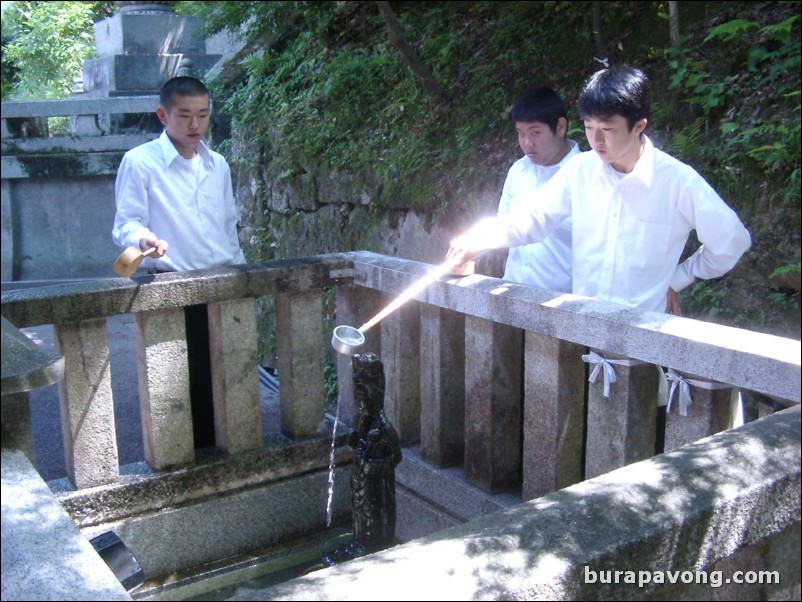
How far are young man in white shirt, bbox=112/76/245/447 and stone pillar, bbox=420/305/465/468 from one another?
107cm

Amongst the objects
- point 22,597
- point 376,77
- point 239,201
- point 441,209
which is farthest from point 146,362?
point 239,201

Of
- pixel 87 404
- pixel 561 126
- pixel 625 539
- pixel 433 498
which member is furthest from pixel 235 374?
pixel 625 539

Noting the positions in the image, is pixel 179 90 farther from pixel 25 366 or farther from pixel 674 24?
pixel 674 24

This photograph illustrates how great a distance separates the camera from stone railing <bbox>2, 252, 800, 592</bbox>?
2809 mm

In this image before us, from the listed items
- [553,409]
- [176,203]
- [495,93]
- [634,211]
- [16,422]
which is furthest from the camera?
[495,93]

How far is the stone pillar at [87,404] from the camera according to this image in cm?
328

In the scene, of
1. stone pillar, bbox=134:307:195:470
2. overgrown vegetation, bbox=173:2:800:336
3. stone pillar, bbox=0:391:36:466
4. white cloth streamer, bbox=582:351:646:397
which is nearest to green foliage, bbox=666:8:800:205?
Answer: overgrown vegetation, bbox=173:2:800:336

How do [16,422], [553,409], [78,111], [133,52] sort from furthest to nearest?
1. [133,52]
2. [78,111]
3. [553,409]
4. [16,422]

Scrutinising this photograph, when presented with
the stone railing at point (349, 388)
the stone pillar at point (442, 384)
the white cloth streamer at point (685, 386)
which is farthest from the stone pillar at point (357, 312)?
the white cloth streamer at point (685, 386)

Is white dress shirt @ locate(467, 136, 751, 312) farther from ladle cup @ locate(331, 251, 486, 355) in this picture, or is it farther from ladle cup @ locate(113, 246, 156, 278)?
ladle cup @ locate(113, 246, 156, 278)

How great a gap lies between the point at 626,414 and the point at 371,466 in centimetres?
107

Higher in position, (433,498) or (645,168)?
(645,168)

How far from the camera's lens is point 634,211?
9.48 ft

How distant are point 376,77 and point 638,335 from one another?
5682 mm
